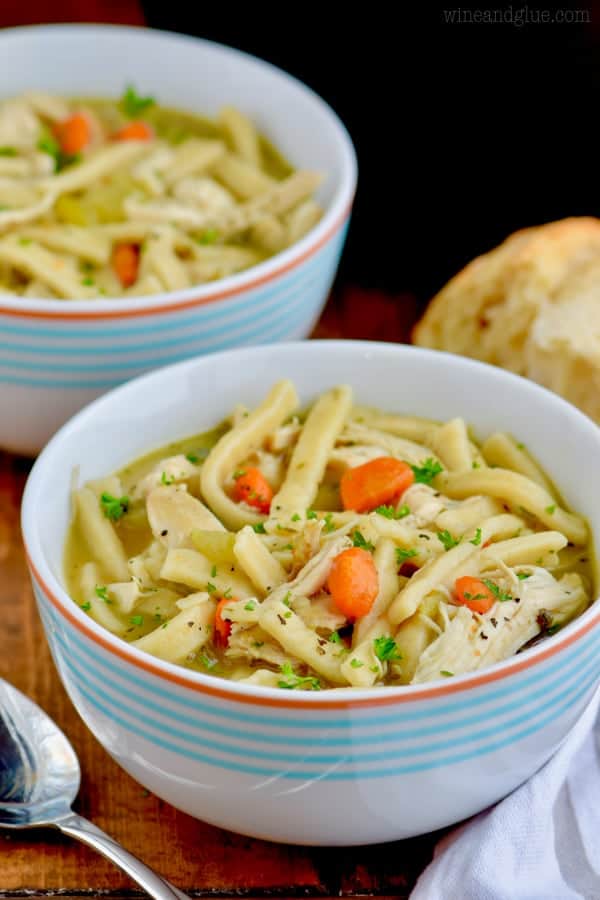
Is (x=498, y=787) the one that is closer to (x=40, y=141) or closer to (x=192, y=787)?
(x=192, y=787)

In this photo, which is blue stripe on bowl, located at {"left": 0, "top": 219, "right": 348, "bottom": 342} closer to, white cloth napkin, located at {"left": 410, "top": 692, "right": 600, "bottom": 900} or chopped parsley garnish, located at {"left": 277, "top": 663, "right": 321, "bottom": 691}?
chopped parsley garnish, located at {"left": 277, "top": 663, "right": 321, "bottom": 691}

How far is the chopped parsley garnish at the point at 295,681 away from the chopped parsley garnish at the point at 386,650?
11 cm

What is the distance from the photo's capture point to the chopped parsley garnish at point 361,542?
239cm

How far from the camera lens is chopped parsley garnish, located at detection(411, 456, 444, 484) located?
268 cm

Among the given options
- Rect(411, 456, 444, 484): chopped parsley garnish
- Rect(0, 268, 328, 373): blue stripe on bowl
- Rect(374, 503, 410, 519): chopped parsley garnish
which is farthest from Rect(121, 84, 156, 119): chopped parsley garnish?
Rect(374, 503, 410, 519): chopped parsley garnish

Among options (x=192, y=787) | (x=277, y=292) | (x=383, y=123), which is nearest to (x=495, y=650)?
(x=192, y=787)

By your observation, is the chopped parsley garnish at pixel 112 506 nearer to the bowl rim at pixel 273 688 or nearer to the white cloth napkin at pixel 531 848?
the bowl rim at pixel 273 688

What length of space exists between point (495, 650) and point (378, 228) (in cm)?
188

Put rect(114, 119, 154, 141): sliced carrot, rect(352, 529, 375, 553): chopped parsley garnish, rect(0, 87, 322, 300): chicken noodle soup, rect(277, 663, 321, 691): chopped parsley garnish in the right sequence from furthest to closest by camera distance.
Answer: rect(114, 119, 154, 141): sliced carrot < rect(0, 87, 322, 300): chicken noodle soup < rect(352, 529, 375, 553): chopped parsley garnish < rect(277, 663, 321, 691): chopped parsley garnish

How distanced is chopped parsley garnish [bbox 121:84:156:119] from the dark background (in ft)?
1.03

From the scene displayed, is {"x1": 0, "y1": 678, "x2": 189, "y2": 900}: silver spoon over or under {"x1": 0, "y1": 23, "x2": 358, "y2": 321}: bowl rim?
under

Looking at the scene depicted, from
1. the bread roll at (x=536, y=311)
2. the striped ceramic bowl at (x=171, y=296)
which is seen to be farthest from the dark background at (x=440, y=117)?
the bread roll at (x=536, y=311)

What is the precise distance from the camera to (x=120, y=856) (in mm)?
2254

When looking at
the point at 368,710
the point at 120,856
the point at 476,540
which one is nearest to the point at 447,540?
the point at 476,540
